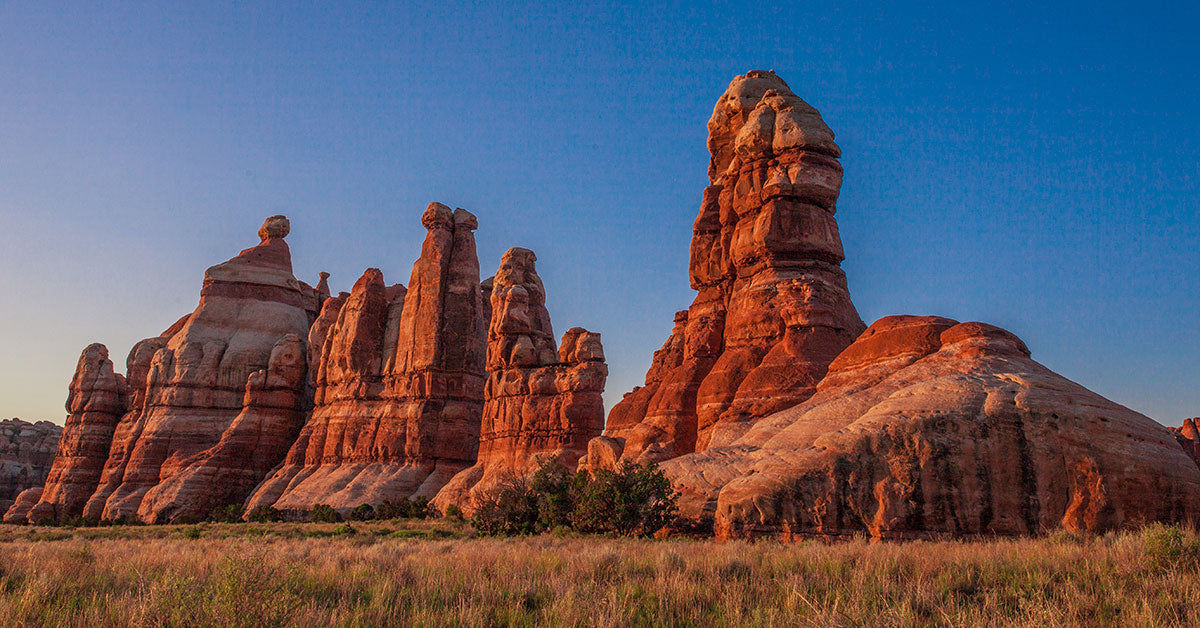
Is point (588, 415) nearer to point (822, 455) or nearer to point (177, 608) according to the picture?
point (822, 455)

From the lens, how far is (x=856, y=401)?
817 inches

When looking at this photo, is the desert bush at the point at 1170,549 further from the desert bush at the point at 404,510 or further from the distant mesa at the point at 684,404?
the desert bush at the point at 404,510

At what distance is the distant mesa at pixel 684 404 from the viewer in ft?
54.0

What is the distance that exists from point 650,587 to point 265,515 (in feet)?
151

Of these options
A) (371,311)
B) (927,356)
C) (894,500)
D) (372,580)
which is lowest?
(372,580)

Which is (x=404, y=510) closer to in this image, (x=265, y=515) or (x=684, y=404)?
(x=265, y=515)

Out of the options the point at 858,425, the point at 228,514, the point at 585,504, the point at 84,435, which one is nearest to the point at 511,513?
→ the point at 585,504

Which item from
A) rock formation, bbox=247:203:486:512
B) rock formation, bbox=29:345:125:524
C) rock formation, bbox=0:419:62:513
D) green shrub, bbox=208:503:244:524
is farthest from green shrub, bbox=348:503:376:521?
rock formation, bbox=0:419:62:513

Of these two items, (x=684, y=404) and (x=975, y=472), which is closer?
(x=975, y=472)

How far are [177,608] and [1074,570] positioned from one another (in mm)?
10500

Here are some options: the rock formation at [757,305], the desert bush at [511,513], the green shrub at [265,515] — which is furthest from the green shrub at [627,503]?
the green shrub at [265,515]

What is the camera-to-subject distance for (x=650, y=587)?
32.7 ft

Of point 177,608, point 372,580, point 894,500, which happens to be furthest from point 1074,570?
point 177,608

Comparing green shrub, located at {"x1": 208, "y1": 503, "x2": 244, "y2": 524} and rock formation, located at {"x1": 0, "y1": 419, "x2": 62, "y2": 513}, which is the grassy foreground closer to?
green shrub, located at {"x1": 208, "y1": 503, "x2": 244, "y2": 524}
